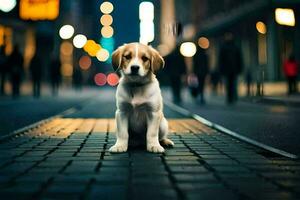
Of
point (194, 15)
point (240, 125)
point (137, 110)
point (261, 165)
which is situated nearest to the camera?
point (261, 165)

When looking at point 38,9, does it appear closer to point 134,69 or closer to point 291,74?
point 291,74

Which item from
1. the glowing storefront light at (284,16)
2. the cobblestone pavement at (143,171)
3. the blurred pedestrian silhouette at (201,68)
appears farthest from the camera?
the blurred pedestrian silhouette at (201,68)

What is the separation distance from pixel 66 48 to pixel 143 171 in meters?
72.2

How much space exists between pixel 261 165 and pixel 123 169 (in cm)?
145

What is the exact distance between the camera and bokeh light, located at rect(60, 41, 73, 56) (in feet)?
244

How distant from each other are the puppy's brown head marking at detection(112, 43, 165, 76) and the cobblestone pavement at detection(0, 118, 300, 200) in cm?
98

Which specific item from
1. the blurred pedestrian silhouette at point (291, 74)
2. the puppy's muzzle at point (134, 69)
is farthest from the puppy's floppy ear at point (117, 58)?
the blurred pedestrian silhouette at point (291, 74)

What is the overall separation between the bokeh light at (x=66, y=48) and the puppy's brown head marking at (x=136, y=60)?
224ft

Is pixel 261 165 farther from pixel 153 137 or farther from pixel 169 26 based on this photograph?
pixel 169 26

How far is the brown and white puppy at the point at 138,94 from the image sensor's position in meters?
6.20

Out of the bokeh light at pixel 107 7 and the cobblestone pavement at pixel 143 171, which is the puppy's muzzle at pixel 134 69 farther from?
the bokeh light at pixel 107 7

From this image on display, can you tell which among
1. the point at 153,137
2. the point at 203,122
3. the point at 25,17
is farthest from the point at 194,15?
the point at 153,137

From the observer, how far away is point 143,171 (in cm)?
521

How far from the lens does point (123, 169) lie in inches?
210
